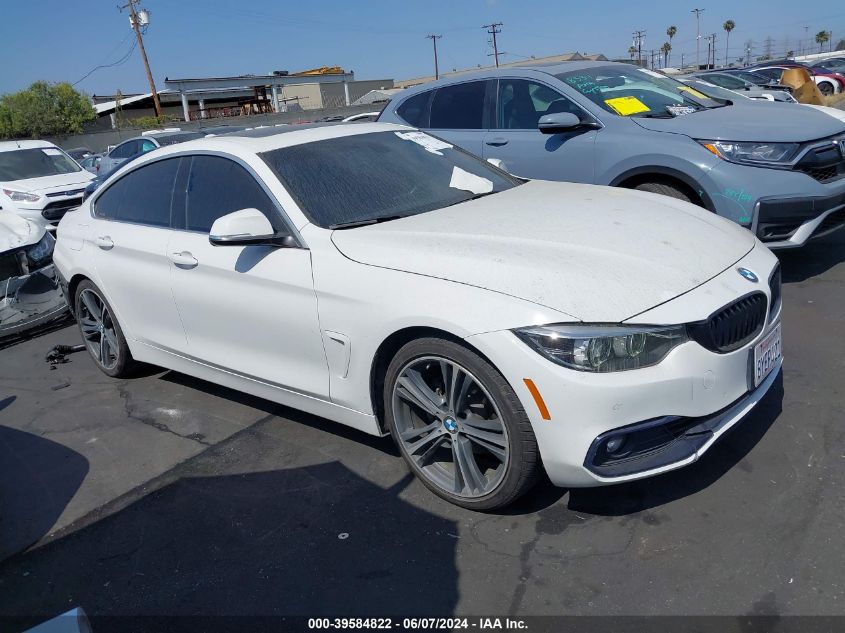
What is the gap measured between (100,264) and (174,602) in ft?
8.80

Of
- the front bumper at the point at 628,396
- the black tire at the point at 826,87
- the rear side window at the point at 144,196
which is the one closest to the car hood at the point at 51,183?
the rear side window at the point at 144,196

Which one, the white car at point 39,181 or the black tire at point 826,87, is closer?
the white car at point 39,181

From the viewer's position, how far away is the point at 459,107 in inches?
267

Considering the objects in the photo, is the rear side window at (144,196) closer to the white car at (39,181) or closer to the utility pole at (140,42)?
the white car at (39,181)

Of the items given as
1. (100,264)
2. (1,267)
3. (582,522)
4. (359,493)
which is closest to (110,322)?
(100,264)

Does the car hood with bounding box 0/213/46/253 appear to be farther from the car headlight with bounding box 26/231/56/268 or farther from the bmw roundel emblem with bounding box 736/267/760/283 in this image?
the bmw roundel emblem with bounding box 736/267/760/283

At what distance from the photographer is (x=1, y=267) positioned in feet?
19.9

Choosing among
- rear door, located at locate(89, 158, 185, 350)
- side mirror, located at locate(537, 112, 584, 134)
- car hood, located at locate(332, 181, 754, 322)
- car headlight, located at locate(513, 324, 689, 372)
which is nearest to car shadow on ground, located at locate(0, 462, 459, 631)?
car headlight, located at locate(513, 324, 689, 372)

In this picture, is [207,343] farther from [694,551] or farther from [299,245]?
[694,551]

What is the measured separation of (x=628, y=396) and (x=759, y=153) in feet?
11.4

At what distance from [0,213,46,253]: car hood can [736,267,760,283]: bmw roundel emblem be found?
5728 millimetres

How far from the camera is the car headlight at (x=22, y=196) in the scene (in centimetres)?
1128

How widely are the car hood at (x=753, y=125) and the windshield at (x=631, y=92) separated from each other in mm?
237

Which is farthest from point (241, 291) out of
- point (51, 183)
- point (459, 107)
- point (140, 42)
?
point (140, 42)
